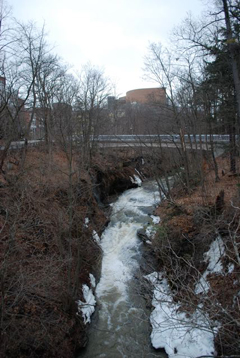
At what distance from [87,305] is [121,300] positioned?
1524 millimetres

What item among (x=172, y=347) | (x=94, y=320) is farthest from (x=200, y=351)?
(x=94, y=320)

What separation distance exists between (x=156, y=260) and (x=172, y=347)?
5.16 metres

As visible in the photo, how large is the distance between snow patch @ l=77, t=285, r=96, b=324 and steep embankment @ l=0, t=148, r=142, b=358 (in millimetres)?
238

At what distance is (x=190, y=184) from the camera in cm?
1756

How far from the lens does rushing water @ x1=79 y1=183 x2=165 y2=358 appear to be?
28.2 ft

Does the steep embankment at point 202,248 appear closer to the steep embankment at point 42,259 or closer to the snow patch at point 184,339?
the snow patch at point 184,339

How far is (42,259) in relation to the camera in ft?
33.7

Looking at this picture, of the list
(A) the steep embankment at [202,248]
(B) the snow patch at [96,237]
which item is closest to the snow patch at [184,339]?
(A) the steep embankment at [202,248]

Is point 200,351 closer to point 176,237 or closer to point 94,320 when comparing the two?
point 94,320

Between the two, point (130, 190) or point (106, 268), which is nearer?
point (106, 268)

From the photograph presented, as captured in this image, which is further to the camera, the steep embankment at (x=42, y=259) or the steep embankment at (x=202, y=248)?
the steep embankment at (x=202, y=248)

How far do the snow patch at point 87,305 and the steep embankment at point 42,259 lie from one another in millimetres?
238

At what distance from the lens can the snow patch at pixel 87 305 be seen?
9568mm

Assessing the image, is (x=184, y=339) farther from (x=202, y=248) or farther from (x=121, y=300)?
(x=202, y=248)
